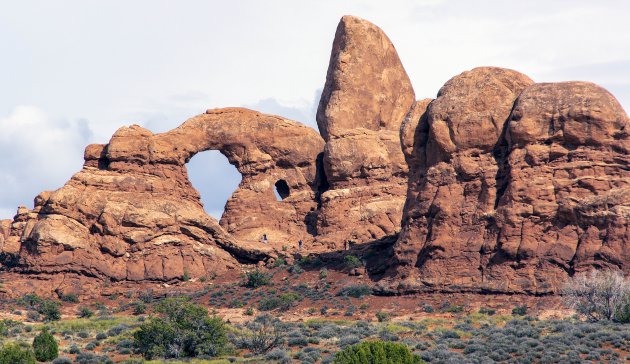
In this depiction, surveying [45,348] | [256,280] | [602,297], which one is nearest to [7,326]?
[45,348]

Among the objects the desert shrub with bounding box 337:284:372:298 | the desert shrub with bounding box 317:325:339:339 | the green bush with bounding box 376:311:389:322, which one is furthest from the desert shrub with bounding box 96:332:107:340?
the desert shrub with bounding box 337:284:372:298

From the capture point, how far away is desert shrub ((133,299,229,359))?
167 feet

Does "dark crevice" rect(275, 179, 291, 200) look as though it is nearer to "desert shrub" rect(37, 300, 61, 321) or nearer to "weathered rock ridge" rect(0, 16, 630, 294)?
"weathered rock ridge" rect(0, 16, 630, 294)

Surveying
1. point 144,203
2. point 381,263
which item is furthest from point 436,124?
point 144,203

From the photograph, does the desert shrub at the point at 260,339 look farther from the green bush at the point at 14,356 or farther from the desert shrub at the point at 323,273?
the desert shrub at the point at 323,273

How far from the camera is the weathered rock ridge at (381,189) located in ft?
207

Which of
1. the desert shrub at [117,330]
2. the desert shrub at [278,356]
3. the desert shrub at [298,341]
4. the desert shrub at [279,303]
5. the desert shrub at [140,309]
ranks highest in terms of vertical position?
the desert shrub at [140,309]

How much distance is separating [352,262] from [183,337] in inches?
810

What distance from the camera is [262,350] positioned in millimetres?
51625

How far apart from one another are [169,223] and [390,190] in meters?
13.0

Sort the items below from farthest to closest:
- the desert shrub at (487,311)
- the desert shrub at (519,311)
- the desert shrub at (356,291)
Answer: the desert shrub at (356,291)
the desert shrub at (487,311)
the desert shrub at (519,311)

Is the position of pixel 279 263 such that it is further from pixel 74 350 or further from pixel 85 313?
pixel 74 350

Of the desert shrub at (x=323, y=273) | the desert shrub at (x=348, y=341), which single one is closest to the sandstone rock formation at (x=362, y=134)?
the desert shrub at (x=323, y=273)

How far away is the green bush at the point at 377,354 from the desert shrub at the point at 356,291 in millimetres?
23004
